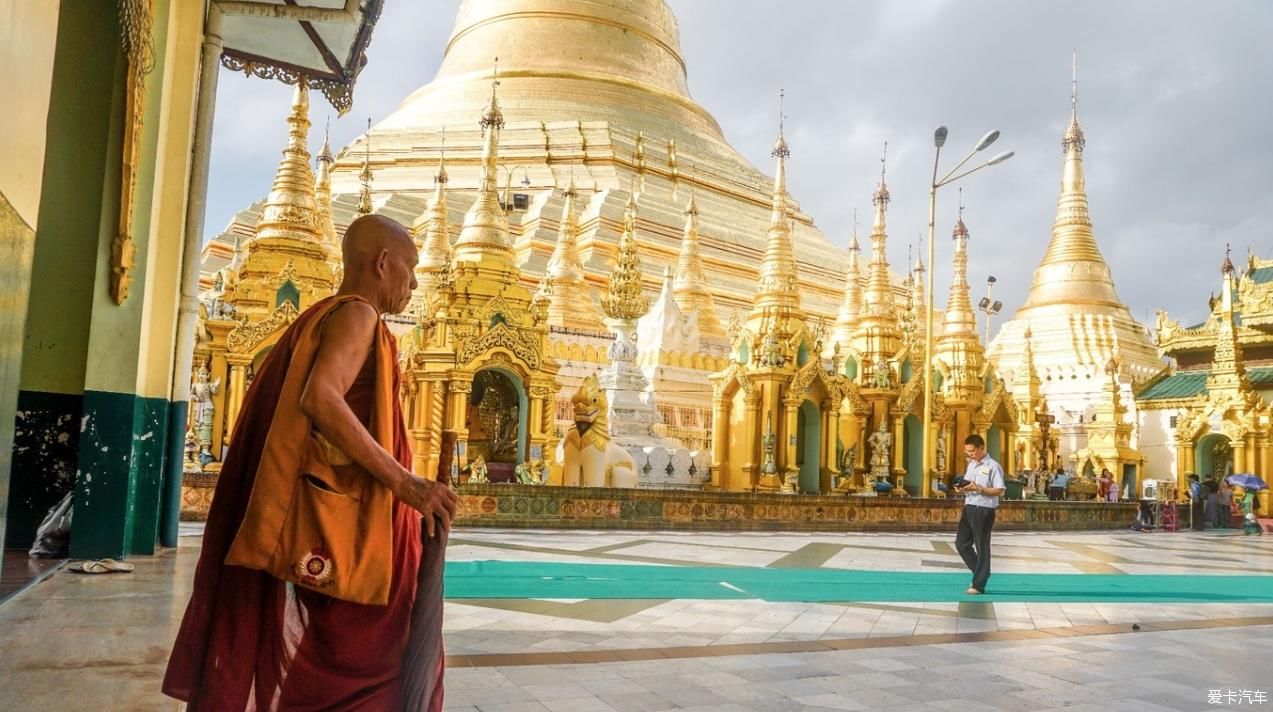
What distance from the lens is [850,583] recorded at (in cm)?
810

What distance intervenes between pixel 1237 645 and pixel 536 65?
31397 mm

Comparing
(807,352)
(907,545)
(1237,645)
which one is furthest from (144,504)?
(807,352)

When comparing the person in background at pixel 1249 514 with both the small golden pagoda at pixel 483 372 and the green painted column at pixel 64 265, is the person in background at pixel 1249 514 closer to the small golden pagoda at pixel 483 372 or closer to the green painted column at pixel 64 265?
the small golden pagoda at pixel 483 372

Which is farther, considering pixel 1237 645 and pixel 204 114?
pixel 204 114

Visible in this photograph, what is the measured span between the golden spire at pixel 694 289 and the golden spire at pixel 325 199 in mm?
7907

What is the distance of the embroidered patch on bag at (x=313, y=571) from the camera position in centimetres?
221

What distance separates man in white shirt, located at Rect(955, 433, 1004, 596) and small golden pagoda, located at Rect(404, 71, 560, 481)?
739 cm

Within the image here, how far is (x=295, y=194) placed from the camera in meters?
17.1

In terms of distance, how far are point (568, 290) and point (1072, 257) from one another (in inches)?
853

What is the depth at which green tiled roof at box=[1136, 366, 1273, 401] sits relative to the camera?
27438 millimetres

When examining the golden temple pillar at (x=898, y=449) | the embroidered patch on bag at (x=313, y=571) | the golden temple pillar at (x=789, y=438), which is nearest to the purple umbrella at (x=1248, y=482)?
the golden temple pillar at (x=898, y=449)

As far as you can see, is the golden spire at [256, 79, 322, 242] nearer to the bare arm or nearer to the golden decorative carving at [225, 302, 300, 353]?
the golden decorative carving at [225, 302, 300, 353]

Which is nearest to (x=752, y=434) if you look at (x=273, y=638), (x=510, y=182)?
(x=510, y=182)

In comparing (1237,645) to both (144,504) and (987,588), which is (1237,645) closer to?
(987,588)
